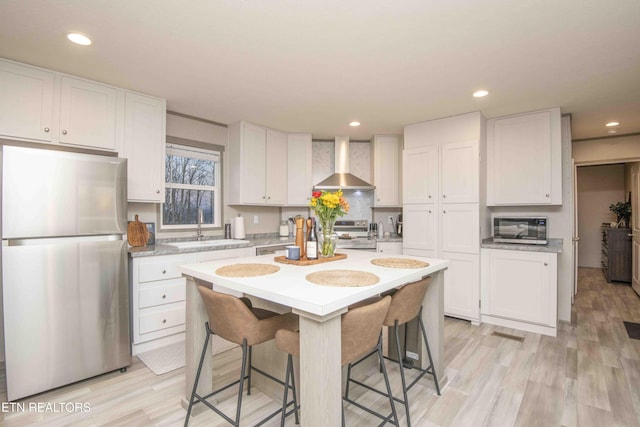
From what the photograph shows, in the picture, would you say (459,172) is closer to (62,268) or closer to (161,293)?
(161,293)

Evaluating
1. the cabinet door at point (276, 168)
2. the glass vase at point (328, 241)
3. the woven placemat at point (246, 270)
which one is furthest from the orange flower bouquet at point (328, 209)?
the cabinet door at point (276, 168)

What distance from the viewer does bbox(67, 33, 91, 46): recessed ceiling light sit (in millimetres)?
1980

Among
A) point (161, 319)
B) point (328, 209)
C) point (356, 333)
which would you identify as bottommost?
point (161, 319)

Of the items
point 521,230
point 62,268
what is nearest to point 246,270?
point 62,268

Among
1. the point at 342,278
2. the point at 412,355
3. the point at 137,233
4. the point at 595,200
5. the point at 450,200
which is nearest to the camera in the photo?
the point at 342,278

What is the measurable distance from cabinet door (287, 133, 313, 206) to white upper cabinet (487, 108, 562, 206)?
229 centimetres

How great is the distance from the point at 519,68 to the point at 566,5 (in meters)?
0.76

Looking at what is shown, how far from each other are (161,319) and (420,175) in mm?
3197

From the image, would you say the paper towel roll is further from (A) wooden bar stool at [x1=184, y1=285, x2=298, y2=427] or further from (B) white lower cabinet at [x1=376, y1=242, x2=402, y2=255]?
(A) wooden bar stool at [x1=184, y1=285, x2=298, y2=427]

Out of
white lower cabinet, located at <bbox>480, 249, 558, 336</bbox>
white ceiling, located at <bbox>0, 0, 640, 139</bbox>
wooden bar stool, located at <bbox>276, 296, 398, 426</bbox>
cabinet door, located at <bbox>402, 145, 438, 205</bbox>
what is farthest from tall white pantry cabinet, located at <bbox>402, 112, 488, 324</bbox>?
wooden bar stool, located at <bbox>276, 296, 398, 426</bbox>

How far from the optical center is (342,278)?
65.6 inches

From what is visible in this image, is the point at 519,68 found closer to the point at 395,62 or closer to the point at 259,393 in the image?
the point at 395,62

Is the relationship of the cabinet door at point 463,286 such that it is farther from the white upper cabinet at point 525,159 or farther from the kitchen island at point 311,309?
the kitchen island at point 311,309

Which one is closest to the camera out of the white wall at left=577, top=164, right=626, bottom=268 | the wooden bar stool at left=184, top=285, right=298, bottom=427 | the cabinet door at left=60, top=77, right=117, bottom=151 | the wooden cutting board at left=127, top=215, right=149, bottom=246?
the wooden bar stool at left=184, top=285, right=298, bottom=427
